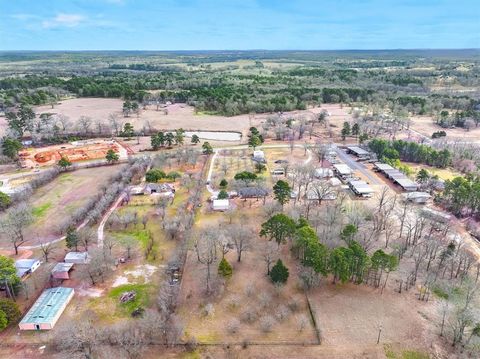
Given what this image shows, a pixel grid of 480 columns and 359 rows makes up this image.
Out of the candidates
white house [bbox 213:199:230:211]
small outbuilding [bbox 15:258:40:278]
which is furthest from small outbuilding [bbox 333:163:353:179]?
small outbuilding [bbox 15:258:40:278]

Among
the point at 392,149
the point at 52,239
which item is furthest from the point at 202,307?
the point at 392,149

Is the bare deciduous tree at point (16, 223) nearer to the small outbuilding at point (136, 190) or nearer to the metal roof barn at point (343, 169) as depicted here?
the small outbuilding at point (136, 190)

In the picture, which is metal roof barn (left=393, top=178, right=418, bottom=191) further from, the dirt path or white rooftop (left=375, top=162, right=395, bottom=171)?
the dirt path

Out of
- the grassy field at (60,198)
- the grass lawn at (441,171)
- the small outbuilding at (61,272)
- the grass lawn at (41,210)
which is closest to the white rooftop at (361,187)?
the grass lawn at (441,171)

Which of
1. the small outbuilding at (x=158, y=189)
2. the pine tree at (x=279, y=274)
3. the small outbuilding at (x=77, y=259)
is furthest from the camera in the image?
the small outbuilding at (x=158, y=189)

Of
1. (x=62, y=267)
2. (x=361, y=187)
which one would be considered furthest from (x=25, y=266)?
(x=361, y=187)

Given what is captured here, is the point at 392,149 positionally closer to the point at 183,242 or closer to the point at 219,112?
the point at 183,242
